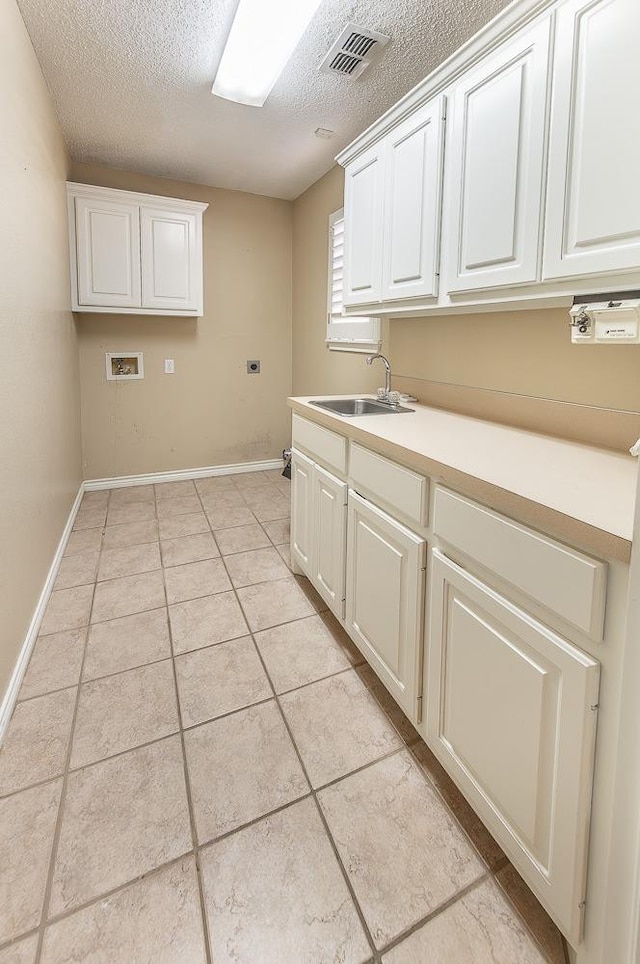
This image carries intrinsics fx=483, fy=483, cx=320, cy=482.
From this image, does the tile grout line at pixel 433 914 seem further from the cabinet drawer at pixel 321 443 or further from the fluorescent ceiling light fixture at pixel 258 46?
the fluorescent ceiling light fixture at pixel 258 46

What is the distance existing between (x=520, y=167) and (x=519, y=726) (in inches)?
58.6

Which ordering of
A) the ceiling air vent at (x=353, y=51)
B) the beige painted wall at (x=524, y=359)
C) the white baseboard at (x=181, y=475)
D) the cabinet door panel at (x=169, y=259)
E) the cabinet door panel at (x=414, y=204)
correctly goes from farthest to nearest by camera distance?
the white baseboard at (x=181, y=475)
the cabinet door panel at (x=169, y=259)
the ceiling air vent at (x=353, y=51)
the cabinet door panel at (x=414, y=204)
the beige painted wall at (x=524, y=359)

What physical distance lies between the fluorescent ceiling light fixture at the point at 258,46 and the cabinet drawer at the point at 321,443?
5.18ft

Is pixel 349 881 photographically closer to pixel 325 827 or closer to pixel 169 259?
pixel 325 827

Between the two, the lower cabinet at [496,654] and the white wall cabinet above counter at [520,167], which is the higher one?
the white wall cabinet above counter at [520,167]

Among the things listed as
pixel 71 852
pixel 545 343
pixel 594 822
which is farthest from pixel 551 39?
pixel 71 852

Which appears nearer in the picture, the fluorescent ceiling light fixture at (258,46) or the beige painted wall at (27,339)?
the beige painted wall at (27,339)

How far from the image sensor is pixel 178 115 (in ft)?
9.11

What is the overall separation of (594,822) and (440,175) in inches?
75.5

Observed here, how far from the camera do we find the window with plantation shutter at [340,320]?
9.70 ft

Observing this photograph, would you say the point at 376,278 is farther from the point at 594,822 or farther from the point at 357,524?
the point at 594,822

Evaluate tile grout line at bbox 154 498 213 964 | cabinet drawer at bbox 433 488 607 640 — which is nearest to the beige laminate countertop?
cabinet drawer at bbox 433 488 607 640

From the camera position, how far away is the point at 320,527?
214 centimetres

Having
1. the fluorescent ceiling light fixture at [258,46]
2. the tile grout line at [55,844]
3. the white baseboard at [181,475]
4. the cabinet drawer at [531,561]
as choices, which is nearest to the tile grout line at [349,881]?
the tile grout line at [55,844]
